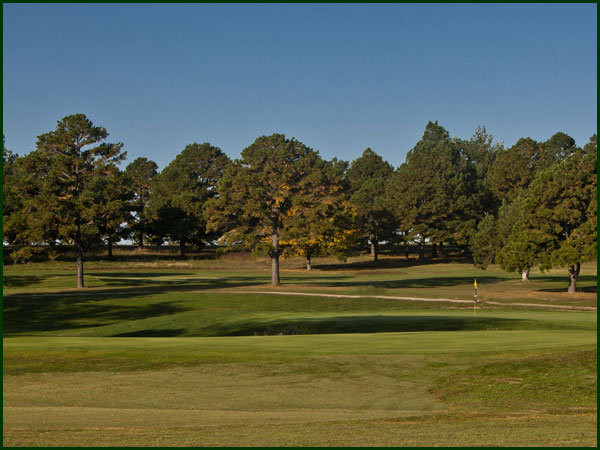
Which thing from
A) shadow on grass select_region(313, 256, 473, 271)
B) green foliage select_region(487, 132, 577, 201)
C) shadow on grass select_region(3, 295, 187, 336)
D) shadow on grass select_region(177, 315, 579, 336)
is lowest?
shadow on grass select_region(3, 295, 187, 336)

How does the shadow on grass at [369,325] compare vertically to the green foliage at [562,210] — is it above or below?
below

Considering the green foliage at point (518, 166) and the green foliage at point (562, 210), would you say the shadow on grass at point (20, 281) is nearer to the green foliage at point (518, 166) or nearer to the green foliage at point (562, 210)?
the green foliage at point (562, 210)

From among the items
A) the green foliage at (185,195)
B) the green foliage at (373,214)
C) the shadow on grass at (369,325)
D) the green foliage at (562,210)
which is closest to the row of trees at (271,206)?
the green foliage at (562,210)

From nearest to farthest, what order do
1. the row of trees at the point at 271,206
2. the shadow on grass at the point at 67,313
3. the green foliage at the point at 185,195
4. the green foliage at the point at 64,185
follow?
1. the shadow on grass at the point at 67,313
2. the row of trees at the point at 271,206
3. the green foliage at the point at 64,185
4. the green foliage at the point at 185,195

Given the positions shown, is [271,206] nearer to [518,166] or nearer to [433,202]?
[433,202]

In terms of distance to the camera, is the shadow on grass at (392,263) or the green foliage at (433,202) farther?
the green foliage at (433,202)

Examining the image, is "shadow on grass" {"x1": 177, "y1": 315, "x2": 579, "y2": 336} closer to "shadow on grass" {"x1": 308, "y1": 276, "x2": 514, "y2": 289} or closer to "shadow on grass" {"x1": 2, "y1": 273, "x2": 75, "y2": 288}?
"shadow on grass" {"x1": 308, "y1": 276, "x2": 514, "y2": 289}

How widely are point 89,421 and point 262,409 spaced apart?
10.3 feet

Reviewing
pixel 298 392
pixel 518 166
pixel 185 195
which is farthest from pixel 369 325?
pixel 518 166

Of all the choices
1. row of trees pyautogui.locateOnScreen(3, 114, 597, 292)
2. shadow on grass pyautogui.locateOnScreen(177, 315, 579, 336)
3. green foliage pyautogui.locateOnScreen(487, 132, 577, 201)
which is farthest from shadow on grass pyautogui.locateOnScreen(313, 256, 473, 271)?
shadow on grass pyautogui.locateOnScreen(177, 315, 579, 336)

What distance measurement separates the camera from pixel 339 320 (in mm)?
32062

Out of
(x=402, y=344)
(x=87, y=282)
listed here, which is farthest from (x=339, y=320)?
(x=87, y=282)

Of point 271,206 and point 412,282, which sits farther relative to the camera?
point 412,282

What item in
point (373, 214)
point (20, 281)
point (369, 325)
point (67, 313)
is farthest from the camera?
point (373, 214)
